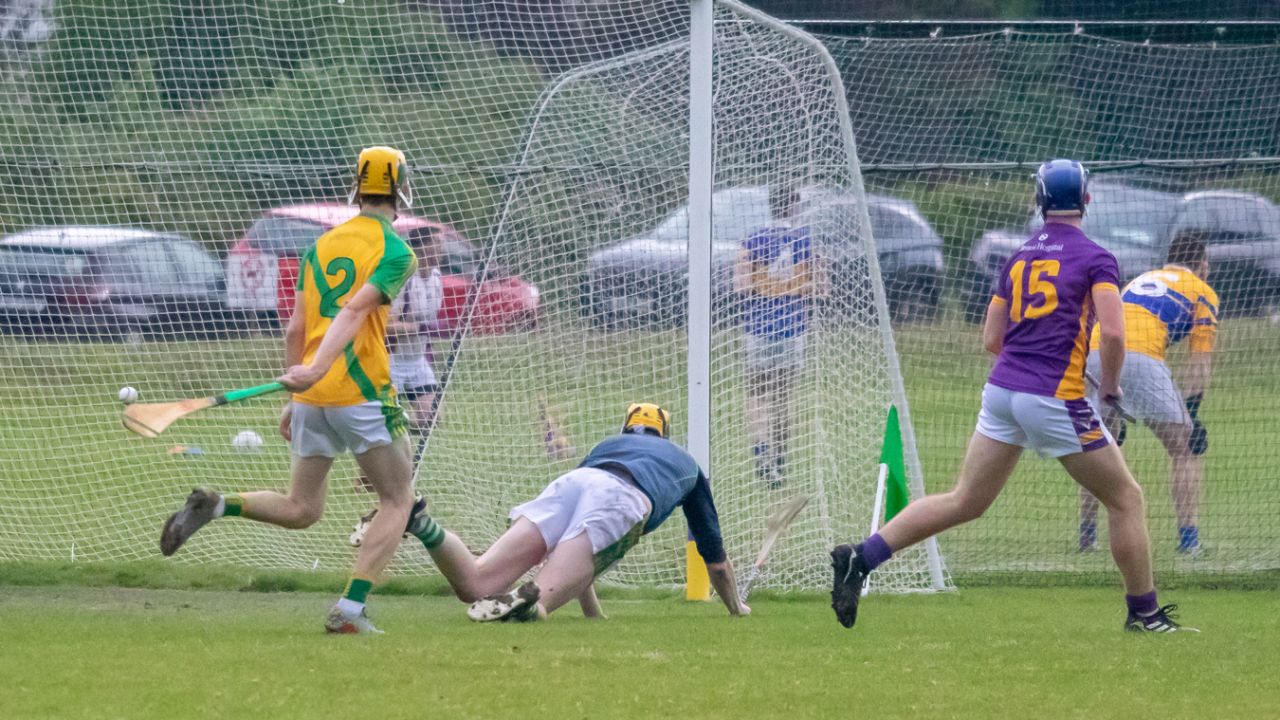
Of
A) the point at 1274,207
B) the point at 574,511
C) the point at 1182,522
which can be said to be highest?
the point at 1274,207

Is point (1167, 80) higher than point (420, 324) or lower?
higher

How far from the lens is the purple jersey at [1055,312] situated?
5.76 m

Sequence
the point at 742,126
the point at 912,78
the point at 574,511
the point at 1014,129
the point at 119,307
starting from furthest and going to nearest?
the point at 1014,129, the point at 912,78, the point at 119,307, the point at 742,126, the point at 574,511

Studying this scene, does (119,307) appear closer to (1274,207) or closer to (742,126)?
(742,126)

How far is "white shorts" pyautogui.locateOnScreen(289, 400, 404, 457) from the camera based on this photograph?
5750mm

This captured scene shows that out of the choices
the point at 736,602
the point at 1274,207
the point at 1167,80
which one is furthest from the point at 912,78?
the point at 736,602

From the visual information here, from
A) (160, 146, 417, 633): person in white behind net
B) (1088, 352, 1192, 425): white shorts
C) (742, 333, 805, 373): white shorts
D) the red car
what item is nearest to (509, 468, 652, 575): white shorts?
(160, 146, 417, 633): person in white behind net

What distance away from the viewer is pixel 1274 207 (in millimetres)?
9578

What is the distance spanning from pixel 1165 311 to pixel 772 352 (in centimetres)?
230

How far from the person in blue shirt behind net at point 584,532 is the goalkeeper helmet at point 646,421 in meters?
0.09

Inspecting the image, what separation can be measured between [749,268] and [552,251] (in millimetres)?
1071

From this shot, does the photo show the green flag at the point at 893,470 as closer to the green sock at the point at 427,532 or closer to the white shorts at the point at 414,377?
the green sock at the point at 427,532

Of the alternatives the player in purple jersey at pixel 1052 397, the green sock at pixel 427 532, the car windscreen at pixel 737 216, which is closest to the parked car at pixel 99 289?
the car windscreen at pixel 737 216

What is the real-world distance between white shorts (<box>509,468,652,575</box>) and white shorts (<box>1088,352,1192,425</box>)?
311 cm
